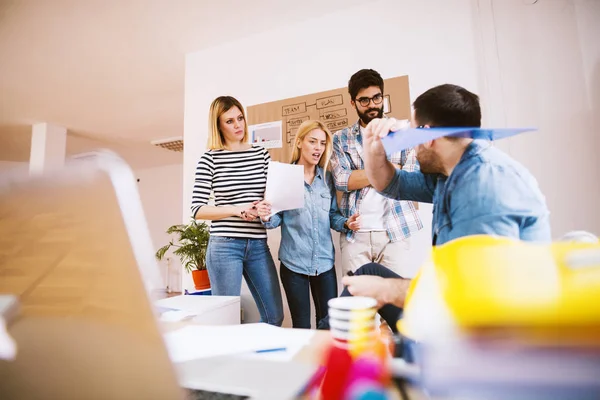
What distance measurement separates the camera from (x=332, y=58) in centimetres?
201

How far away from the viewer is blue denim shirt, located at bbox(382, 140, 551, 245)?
55 cm

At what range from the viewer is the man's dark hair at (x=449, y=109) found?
672 millimetres

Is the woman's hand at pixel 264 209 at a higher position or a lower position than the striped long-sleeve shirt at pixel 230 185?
lower

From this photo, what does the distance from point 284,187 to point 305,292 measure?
0.55m

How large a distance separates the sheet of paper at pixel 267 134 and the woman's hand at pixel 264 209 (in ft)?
2.34

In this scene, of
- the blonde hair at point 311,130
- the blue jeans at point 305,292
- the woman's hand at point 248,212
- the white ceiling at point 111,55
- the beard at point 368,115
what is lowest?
the blue jeans at point 305,292

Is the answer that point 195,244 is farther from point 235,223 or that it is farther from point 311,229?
point 311,229

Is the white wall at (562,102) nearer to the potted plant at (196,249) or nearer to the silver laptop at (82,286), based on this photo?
the silver laptop at (82,286)

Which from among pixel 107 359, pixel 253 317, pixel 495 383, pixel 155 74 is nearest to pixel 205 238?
pixel 253 317

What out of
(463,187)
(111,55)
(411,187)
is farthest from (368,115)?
(111,55)

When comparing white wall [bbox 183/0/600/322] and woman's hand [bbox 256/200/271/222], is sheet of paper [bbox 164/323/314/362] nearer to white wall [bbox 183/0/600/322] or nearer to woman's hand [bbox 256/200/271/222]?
white wall [bbox 183/0/600/322]

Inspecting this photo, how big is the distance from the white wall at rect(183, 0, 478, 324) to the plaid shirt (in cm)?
9

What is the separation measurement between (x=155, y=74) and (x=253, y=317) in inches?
89.8

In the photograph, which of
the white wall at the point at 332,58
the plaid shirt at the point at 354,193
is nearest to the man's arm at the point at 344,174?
the plaid shirt at the point at 354,193
